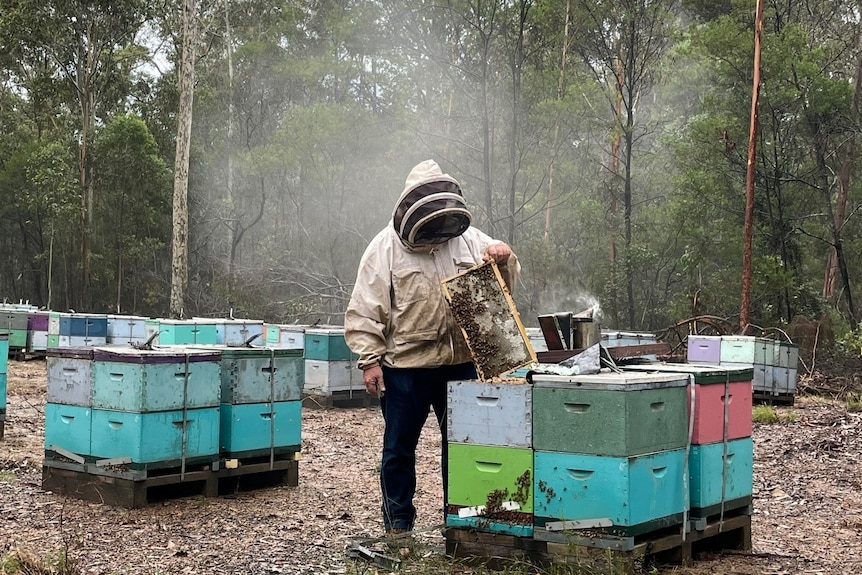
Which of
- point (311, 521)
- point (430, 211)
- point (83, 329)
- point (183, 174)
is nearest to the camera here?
point (430, 211)

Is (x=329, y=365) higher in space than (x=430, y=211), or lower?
lower

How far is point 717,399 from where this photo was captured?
4.97 metres

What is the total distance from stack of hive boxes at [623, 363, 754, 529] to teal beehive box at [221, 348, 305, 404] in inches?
115

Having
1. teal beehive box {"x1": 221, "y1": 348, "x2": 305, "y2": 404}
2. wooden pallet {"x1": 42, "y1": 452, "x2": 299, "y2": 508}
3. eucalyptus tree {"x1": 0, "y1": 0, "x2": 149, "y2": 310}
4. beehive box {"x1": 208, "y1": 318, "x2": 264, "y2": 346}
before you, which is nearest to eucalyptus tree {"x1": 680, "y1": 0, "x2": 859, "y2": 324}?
beehive box {"x1": 208, "y1": 318, "x2": 264, "y2": 346}

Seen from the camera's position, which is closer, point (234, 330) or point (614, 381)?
point (614, 381)

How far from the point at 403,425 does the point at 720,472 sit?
1.63m

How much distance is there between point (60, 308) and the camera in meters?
38.1

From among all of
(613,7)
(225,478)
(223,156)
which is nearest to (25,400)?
(225,478)

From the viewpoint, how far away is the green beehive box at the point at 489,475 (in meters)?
4.62

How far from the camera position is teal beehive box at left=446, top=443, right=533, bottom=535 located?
4.62 metres

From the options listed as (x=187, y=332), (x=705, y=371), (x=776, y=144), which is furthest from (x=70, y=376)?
(x=776, y=144)

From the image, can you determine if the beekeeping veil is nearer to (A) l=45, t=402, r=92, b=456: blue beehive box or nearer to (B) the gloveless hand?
(B) the gloveless hand

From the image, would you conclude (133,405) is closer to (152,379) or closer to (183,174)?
(152,379)

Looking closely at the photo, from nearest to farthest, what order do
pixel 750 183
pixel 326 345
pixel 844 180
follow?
1. pixel 326 345
2. pixel 750 183
3. pixel 844 180
